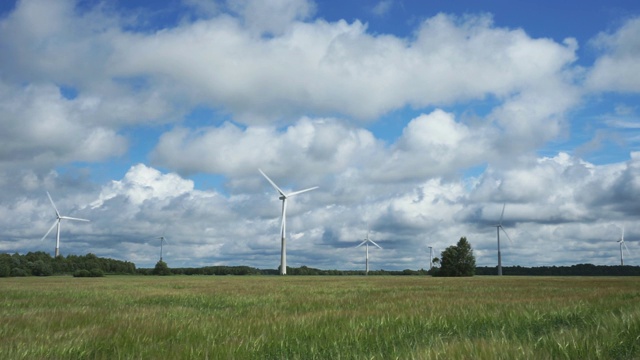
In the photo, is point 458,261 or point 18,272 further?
point 18,272

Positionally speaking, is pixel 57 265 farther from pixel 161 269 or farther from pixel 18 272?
pixel 161 269

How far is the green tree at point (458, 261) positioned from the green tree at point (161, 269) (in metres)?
72.7

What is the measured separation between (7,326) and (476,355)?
10.6m

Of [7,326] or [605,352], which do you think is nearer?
[605,352]

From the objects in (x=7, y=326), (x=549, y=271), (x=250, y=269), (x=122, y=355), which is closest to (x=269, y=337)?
(x=122, y=355)

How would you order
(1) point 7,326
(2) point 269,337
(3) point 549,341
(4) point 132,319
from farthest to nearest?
1. (4) point 132,319
2. (1) point 7,326
3. (2) point 269,337
4. (3) point 549,341

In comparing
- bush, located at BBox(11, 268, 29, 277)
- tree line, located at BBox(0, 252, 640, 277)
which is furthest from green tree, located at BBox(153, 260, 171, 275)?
bush, located at BBox(11, 268, 29, 277)

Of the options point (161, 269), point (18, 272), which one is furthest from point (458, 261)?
point (18, 272)

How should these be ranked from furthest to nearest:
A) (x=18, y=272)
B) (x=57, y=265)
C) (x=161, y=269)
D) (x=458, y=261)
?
(x=57, y=265)
(x=161, y=269)
(x=18, y=272)
(x=458, y=261)

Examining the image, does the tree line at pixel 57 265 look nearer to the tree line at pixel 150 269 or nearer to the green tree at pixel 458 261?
the tree line at pixel 150 269

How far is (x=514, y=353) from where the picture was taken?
19.6 feet

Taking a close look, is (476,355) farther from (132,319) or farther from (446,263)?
(446,263)

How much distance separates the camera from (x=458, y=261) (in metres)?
124

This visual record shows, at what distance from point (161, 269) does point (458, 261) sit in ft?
258
